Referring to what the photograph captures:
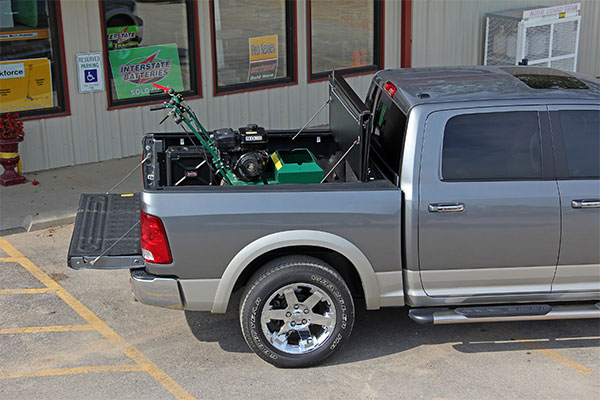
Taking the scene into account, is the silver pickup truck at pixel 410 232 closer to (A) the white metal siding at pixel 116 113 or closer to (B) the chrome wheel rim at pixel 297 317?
(B) the chrome wheel rim at pixel 297 317

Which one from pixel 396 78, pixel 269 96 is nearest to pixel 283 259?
pixel 396 78

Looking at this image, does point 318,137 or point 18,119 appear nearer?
point 318,137

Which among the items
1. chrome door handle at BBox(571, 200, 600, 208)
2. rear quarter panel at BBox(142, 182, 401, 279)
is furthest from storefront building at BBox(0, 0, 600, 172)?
chrome door handle at BBox(571, 200, 600, 208)

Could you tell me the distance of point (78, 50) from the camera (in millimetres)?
10086

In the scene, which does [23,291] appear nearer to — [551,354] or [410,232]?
[410,232]

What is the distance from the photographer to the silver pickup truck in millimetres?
5359

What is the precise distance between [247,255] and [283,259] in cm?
28

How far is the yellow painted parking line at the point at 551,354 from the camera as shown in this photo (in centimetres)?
563

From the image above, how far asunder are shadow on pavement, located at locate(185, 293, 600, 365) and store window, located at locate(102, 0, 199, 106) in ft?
16.4

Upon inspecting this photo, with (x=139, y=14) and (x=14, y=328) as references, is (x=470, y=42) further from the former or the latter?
(x=14, y=328)

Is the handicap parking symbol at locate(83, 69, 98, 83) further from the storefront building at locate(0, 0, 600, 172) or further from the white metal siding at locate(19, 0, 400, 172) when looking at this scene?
the white metal siding at locate(19, 0, 400, 172)

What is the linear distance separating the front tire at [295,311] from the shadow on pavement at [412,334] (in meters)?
0.24

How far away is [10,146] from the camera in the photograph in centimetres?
942

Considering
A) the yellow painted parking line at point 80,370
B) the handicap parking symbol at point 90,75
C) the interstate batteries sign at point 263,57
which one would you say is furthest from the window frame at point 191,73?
the yellow painted parking line at point 80,370
